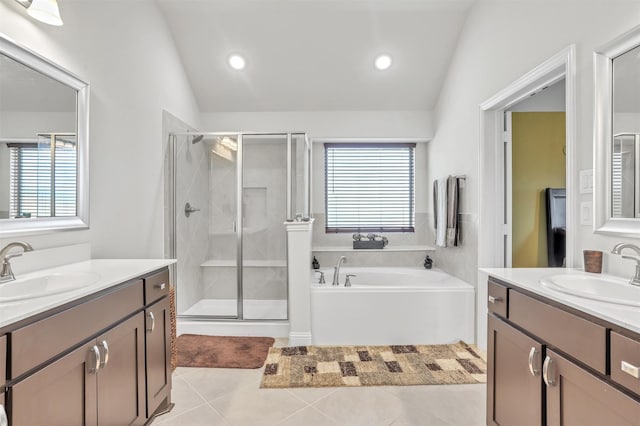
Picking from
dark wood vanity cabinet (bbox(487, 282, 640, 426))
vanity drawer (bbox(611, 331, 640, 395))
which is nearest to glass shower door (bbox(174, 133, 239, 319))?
dark wood vanity cabinet (bbox(487, 282, 640, 426))

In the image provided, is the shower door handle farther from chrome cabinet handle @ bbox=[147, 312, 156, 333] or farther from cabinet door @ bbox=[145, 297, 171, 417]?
chrome cabinet handle @ bbox=[147, 312, 156, 333]

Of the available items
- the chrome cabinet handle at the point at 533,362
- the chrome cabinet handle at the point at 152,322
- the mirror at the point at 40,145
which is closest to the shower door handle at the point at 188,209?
the mirror at the point at 40,145

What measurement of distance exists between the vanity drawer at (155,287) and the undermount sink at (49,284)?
248 mm

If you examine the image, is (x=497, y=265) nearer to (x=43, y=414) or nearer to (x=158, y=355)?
(x=158, y=355)

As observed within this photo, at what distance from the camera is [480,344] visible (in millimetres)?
2805

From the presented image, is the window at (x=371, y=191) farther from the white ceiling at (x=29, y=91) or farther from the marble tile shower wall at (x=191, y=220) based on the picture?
the white ceiling at (x=29, y=91)

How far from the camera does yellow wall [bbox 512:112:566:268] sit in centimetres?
317

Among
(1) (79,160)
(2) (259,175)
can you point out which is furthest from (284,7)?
(1) (79,160)

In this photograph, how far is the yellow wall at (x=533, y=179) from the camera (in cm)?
317

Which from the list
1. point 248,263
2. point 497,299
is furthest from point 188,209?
point 497,299

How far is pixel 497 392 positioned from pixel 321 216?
284 cm

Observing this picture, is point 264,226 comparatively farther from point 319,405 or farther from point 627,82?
point 627,82

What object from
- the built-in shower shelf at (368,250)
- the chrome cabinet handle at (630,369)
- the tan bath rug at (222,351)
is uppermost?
the built-in shower shelf at (368,250)

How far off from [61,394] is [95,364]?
6.0 inches
